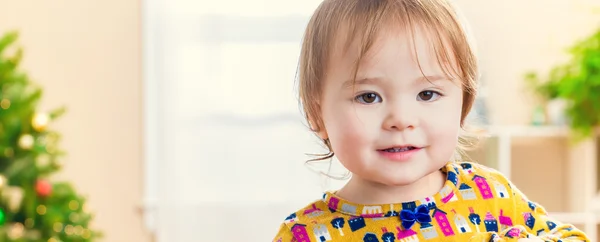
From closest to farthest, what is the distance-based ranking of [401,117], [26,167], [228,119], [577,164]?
[401,117] < [26,167] < [577,164] < [228,119]

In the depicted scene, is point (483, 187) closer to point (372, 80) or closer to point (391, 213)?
point (391, 213)

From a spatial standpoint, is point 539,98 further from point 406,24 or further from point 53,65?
point 406,24

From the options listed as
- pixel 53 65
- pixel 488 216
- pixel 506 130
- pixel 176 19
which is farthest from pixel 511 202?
pixel 53 65

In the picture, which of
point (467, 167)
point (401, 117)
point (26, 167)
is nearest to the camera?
point (401, 117)

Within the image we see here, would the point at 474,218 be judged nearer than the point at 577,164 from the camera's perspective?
Yes

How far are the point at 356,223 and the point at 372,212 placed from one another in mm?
27

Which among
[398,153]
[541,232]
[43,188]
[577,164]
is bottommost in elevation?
[577,164]

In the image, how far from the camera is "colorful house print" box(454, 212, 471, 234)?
1164mm

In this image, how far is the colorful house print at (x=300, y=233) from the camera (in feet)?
3.85

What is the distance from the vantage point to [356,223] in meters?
1.18

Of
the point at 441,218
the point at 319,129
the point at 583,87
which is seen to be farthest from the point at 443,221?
the point at 583,87

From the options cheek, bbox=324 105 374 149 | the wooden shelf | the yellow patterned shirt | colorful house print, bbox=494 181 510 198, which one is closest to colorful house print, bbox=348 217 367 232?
the yellow patterned shirt

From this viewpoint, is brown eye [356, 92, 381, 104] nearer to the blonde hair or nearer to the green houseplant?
the blonde hair

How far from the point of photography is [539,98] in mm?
3938
